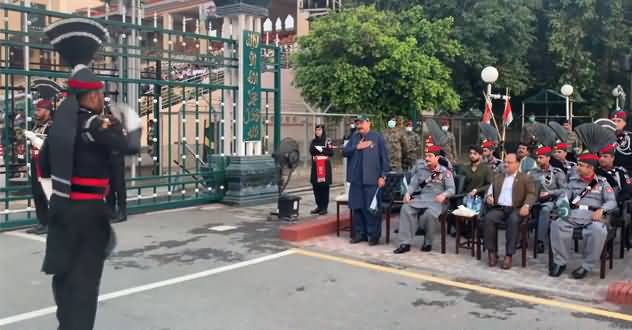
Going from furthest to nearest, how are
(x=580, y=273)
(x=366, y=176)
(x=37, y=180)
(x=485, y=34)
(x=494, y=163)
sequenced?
(x=485, y=34) < (x=494, y=163) < (x=366, y=176) < (x=37, y=180) < (x=580, y=273)

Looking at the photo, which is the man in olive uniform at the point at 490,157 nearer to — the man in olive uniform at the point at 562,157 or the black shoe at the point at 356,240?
the man in olive uniform at the point at 562,157

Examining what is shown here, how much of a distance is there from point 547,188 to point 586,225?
138 cm

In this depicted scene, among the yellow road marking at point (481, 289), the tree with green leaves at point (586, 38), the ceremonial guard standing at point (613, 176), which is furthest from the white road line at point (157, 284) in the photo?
the tree with green leaves at point (586, 38)

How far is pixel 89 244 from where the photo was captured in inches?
161

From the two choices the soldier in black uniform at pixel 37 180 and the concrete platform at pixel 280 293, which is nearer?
the concrete platform at pixel 280 293

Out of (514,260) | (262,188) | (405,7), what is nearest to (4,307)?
(514,260)

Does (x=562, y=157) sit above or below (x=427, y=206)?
above

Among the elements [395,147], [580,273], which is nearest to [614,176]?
[580,273]

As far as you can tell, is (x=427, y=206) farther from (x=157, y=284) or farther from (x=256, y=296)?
(x=157, y=284)

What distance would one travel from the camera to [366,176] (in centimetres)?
827

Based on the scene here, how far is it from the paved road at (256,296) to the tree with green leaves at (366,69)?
776 centimetres

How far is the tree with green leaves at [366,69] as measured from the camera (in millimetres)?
15125

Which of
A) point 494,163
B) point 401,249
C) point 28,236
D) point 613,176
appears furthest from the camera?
point 494,163

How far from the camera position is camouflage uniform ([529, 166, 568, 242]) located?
7770 millimetres
